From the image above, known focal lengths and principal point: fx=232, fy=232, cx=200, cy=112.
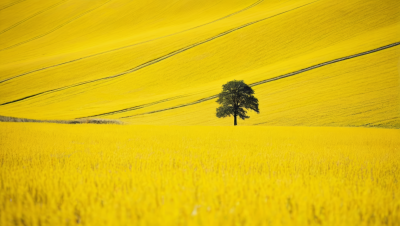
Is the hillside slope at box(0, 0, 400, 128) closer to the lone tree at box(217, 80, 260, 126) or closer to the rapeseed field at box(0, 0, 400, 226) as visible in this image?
the rapeseed field at box(0, 0, 400, 226)

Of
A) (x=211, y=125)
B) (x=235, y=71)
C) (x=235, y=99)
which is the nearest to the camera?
(x=211, y=125)

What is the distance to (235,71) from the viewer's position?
55.6 m

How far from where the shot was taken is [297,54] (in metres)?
55.2

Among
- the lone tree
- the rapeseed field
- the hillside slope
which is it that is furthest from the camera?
the hillside slope

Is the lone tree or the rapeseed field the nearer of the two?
the rapeseed field

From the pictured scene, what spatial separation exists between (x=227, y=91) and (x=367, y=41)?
36481mm

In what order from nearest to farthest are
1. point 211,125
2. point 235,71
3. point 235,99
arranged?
1. point 211,125
2. point 235,99
3. point 235,71

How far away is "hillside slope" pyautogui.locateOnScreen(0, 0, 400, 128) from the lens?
118 ft

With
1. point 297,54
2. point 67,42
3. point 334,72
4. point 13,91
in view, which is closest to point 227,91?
point 334,72

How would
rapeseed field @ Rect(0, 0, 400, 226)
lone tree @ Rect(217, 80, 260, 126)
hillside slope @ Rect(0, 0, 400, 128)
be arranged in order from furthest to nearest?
hillside slope @ Rect(0, 0, 400, 128)
lone tree @ Rect(217, 80, 260, 126)
rapeseed field @ Rect(0, 0, 400, 226)

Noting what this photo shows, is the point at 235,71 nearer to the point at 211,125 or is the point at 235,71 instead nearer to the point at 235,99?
the point at 235,99

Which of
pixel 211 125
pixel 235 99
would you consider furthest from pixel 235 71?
pixel 211 125

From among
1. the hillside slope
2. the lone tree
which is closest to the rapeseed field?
the hillside slope

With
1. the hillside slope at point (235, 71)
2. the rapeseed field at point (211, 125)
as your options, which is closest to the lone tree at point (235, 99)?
the rapeseed field at point (211, 125)
